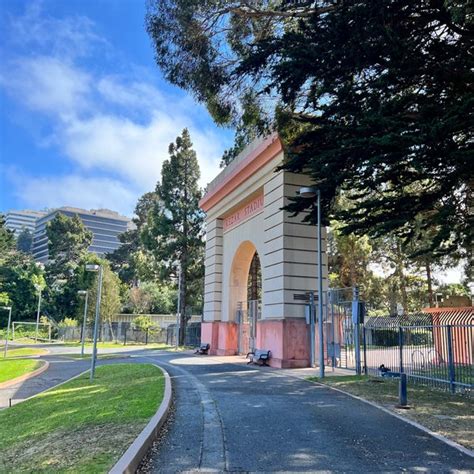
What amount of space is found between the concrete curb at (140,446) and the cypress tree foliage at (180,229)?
28.6m

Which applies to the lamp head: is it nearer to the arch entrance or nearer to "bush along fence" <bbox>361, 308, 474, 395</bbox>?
the arch entrance

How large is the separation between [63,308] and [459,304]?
52908mm

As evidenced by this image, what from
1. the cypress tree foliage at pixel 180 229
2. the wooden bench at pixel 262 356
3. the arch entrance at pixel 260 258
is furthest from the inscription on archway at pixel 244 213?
the cypress tree foliage at pixel 180 229

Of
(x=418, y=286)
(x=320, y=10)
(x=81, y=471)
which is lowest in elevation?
(x=81, y=471)

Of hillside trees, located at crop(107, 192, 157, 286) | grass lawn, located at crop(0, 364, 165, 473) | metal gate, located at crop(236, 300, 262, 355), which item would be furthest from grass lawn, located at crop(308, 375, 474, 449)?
hillside trees, located at crop(107, 192, 157, 286)

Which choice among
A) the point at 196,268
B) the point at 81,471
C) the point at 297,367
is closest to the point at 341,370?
A: the point at 297,367

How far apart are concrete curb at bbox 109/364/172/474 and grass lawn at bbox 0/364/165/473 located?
0.14 m

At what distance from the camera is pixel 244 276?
82.8 feet

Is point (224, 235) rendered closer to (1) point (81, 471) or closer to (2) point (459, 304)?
(2) point (459, 304)

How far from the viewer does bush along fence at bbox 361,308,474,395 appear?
1144 centimetres

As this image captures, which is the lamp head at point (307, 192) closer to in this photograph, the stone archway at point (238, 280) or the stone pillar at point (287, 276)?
the stone pillar at point (287, 276)

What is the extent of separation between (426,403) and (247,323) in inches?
579

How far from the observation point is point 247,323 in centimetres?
2420

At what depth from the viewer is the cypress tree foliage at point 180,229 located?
37.0m
